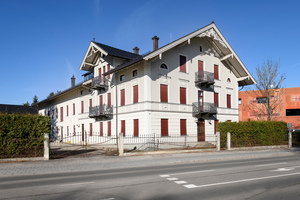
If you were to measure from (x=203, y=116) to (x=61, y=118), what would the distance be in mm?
24969

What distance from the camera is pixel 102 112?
28.9 metres

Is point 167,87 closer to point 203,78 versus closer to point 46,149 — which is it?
point 203,78

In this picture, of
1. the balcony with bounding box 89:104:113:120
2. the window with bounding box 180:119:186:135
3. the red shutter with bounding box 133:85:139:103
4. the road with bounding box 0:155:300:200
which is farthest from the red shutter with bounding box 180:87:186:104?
the road with bounding box 0:155:300:200

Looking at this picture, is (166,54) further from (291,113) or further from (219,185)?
(291,113)

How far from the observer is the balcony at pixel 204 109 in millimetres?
26530

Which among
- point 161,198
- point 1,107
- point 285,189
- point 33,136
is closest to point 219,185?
point 285,189

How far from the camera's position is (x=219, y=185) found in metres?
8.10

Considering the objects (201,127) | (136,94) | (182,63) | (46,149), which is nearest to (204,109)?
(201,127)

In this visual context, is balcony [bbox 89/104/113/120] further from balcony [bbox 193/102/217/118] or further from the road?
the road

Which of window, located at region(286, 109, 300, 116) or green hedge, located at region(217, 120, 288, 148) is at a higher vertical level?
window, located at region(286, 109, 300, 116)

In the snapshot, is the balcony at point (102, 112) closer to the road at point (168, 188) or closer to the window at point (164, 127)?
the window at point (164, 127)

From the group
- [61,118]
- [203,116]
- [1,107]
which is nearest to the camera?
[203,116]

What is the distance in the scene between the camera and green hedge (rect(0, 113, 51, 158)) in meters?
15.1

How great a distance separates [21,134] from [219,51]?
2345 cm
